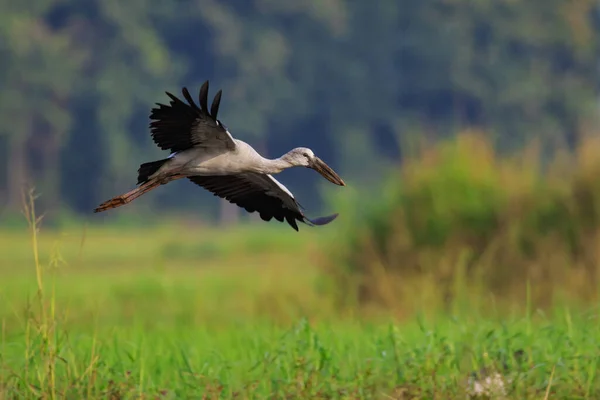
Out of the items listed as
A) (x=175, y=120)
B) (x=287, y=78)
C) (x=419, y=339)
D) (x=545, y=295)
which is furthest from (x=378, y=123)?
(x=175, y=120)

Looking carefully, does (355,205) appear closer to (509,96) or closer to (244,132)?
(244,132)

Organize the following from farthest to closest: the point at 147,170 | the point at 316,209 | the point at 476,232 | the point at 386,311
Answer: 1. the point at 316,209
2. the point at 476,232
3. the point at 386,311
4. the point at 147,170

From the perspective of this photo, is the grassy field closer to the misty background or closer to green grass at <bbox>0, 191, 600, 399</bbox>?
green grass at <bbox>0, 191, 600, 399</bbox>

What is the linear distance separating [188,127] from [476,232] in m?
6.89

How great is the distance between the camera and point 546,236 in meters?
11.9

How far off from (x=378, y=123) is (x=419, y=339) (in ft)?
99.2

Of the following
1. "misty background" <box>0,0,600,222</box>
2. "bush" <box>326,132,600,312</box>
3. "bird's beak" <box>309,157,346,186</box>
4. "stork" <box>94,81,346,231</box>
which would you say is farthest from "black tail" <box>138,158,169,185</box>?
"misty background" <box>0,0,600,222</box>

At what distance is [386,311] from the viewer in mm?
11242

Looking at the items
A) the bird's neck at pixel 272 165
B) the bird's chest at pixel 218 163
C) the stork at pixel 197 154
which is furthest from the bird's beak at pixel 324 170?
the bird's chest at pixel 218 163

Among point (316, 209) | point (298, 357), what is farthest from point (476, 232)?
point (316, 209)

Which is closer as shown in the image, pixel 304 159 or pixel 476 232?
pixel 304 159

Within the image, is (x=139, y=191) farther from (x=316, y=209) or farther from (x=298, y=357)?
(x=316, y=209)

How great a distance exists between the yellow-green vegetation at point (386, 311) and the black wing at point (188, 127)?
0.65 metres

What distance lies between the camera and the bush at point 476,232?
11.5 metres
